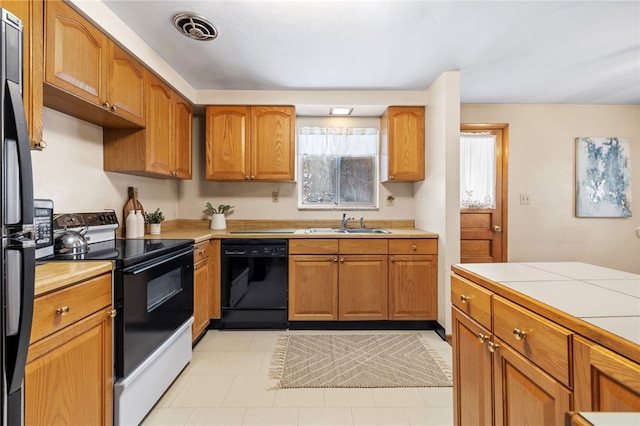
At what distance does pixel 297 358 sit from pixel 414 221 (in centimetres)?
199

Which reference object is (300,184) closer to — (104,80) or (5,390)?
(104,80)

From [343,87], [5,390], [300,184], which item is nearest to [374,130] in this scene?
[343,87]

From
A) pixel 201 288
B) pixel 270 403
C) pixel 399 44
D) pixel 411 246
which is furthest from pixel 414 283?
pixel 399 44

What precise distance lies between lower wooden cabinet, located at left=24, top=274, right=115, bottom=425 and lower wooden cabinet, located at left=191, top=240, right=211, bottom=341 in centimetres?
106

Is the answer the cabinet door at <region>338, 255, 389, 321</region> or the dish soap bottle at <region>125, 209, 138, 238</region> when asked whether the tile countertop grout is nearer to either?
the cabinet door at <region>338, 255, 389, 321</region>

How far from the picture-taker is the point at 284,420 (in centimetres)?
168

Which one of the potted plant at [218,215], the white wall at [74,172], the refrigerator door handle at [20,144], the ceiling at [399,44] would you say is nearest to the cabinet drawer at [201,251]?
the potted plant at [218,215]

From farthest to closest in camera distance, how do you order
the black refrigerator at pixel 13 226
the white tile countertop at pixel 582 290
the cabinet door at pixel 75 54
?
the cabinet door at pixel 75 54 → the black refrigerator at pixel 13 226 → the white tile countertop at pixel 582 290

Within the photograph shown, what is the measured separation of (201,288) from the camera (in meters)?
2.60

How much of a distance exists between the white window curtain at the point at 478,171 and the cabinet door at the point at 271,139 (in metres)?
2.05

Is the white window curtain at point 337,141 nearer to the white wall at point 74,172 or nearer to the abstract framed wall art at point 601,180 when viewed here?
the white wall at point 74,172

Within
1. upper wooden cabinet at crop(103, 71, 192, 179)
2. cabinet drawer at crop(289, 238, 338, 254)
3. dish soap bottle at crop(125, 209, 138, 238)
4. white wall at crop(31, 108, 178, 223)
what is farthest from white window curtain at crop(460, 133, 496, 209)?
white wall at crop(31, 108, 178, 223)

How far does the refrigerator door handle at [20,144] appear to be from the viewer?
2.73ft

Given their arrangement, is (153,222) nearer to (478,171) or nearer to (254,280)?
(254,280)
